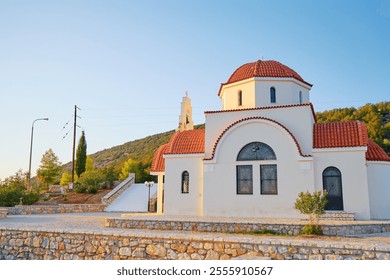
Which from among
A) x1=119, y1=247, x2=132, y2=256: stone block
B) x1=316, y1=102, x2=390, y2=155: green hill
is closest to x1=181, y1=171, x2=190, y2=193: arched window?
x1=119, y1=247, x2=132, y2=256: stone block

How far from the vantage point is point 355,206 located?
51.3 feet

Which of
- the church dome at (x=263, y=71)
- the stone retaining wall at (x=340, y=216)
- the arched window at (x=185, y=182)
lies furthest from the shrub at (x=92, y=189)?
the stone retaining wall at (x=340, y=216)

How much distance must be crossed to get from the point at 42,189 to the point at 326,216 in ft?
114

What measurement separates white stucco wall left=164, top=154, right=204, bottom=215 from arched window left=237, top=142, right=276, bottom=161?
2.32m

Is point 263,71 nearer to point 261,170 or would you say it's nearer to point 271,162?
point 271,162

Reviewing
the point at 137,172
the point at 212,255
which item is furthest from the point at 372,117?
the point at 212,255

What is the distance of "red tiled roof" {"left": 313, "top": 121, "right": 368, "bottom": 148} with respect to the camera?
634 inches

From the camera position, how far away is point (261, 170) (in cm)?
1697

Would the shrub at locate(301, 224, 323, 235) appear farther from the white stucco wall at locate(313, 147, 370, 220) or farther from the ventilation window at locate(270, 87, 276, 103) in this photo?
the ventilation window at locate(270, 87, 276, 103)

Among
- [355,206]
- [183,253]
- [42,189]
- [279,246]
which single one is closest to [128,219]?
[183,253]

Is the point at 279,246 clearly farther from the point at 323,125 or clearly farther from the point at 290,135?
the point at 323,125

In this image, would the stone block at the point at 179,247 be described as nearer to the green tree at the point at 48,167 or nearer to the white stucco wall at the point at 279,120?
the white stucco wall at the point at 279,120

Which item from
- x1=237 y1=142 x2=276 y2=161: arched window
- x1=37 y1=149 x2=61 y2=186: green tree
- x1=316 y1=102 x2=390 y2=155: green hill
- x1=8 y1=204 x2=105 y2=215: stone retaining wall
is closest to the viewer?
x1=237 y1=142 x2=276 y2=161: arched window

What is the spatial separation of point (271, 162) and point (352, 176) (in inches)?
148
